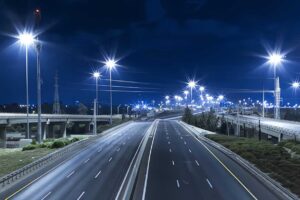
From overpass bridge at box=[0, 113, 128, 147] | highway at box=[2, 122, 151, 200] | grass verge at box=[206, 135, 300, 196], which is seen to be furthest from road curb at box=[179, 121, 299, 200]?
overpass bridge at box=[0, 113, 128, 147]

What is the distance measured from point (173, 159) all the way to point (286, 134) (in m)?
23.6

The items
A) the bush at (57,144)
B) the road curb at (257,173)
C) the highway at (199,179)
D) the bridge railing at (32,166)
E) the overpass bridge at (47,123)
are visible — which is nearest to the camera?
the highway at (199,179)

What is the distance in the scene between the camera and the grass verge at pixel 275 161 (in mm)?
36897

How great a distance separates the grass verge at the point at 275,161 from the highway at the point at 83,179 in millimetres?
12699

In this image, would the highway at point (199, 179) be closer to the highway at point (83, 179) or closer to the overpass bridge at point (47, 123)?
the highway at point (83, 179)

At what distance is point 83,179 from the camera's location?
130ft

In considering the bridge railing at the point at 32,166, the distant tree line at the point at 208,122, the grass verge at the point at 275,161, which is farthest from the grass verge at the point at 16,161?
the distant tree line at the point at 208,122

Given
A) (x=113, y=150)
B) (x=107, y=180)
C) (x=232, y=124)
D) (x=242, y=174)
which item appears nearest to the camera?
(x=107, y=180)

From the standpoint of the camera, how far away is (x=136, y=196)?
105ft

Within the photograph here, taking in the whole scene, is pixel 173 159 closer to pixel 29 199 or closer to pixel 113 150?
pixel 113 150

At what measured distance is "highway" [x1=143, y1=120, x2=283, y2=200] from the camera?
32625 millimetres

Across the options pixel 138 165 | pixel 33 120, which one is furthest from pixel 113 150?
pixel 33 120

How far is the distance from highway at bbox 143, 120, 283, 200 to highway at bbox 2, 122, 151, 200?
9.34 feet

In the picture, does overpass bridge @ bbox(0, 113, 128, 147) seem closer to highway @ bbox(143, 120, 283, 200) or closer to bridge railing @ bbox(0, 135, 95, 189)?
bridge railing @ bbox(0, 135, 95, 189)
